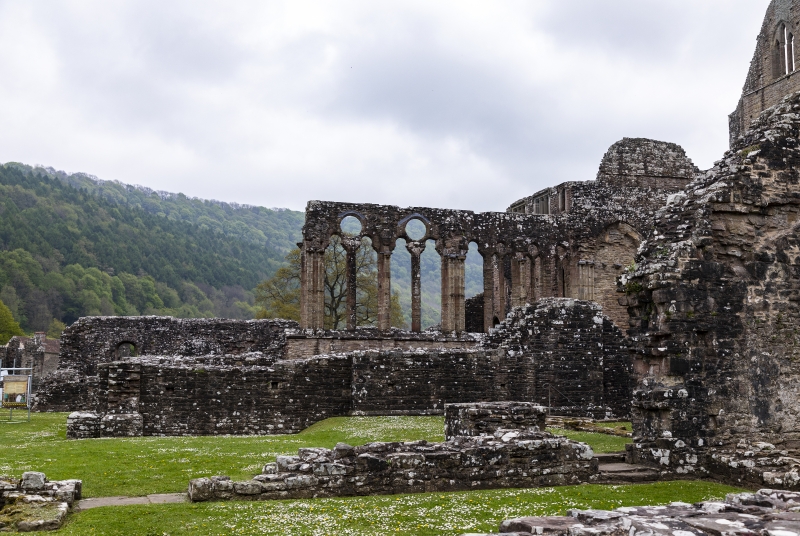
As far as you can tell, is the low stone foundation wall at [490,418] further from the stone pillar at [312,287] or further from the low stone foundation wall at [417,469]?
the stone pillar at [312,287]

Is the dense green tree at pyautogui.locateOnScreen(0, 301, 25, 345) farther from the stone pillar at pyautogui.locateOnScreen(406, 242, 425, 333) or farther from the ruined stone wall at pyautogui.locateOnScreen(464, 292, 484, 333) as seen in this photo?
the stone pillar at pyautogui.locateOnScreen(406, 242, 425, 333)

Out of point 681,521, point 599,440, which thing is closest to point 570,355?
point 599,440

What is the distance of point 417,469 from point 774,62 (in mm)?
44513

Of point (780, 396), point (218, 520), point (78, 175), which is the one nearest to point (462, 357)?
point (780, 396)

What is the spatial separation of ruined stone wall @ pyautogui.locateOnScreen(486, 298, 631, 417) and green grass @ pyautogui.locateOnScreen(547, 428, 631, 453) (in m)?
3.32

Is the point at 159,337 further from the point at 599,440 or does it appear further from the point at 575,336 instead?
the point at 599,440

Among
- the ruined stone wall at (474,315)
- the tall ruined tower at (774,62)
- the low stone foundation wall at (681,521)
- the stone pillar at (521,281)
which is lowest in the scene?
the low stone foundation wall at (681,521)

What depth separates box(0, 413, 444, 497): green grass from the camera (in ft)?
40.1

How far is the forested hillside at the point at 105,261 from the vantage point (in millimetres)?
82188

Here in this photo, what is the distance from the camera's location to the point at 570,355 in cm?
2164

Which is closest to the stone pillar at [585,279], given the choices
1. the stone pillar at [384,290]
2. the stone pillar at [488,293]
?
the stone pillar at [488,293]

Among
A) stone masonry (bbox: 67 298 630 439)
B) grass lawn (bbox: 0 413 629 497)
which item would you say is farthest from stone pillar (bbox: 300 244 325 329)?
grass lawn (bbox: 0 413 629 497)

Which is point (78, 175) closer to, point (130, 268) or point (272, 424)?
point (130, 268)

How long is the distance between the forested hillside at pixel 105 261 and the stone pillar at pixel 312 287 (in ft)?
162
